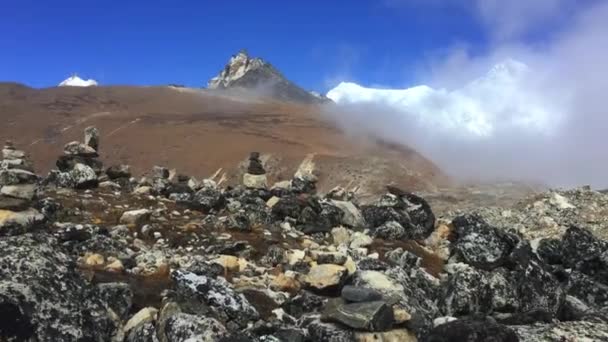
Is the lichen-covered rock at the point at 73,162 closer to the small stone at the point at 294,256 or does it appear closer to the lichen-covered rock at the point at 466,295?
the small stone at the point at 294,256

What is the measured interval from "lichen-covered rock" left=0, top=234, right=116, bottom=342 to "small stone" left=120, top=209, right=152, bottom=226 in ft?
18.6

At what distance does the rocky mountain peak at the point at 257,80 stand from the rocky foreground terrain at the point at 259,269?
11241cm

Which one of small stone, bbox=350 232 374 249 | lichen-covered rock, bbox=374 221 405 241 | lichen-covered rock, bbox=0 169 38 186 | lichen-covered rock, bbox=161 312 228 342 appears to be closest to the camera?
→ lichen-covered rock, bbox=161 312 228 342

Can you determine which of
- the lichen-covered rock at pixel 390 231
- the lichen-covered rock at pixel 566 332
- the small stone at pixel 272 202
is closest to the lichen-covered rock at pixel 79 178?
the small stone at pixel 272 202

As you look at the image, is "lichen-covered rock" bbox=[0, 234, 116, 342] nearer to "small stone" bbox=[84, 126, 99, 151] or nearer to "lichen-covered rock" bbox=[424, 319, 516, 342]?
"lichen-covered rock" bbox=[424, 319, 516, 342]

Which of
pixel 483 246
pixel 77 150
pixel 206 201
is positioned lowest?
pixel 483 246

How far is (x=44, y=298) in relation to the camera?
7594mm

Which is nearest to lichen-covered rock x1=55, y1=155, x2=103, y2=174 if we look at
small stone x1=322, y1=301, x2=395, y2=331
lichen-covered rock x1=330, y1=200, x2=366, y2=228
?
lichen-covered rock x1=330, y1=200, x2=366, y2=228

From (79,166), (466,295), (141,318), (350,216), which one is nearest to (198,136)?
(79,166)

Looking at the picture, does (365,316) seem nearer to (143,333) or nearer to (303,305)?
(303,305)

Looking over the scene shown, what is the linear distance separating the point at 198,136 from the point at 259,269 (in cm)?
5220

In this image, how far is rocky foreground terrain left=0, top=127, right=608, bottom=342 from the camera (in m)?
7.77

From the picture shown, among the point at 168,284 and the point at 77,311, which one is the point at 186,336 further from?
the point at 168,284

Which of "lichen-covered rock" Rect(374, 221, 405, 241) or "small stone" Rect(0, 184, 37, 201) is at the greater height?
"small stone" Rect(0, 184, 37, 201)
